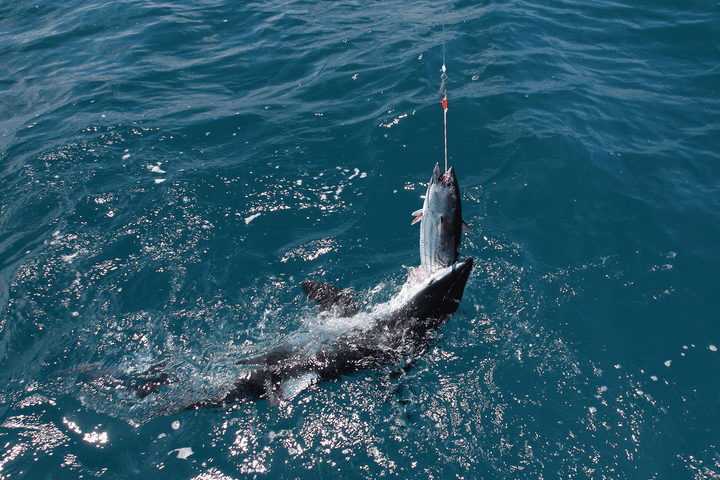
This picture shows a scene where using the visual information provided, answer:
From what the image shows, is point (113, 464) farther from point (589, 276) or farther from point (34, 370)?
point (589, 276)

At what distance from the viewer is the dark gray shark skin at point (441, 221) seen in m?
5.71

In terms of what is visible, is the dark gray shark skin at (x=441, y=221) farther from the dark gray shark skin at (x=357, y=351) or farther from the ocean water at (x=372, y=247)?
the ocean water at (x=372, y=247)

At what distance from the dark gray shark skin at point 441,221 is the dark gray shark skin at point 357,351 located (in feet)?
1.93

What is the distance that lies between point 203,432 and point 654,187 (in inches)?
423

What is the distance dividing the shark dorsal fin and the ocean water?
1.07ft

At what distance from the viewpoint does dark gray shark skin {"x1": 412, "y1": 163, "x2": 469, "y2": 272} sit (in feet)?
18.7

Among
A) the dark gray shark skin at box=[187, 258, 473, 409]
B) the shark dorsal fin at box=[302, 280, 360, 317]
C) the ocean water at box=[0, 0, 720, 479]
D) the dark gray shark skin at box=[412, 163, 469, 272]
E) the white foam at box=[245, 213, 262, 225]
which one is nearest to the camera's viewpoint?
the dark gray shark skin at box=[412, 163, 469, 272]

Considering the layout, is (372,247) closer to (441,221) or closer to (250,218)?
(250,218)

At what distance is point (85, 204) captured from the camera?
10141 mm

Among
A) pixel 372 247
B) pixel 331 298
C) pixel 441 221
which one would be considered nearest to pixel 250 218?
pixel 372 247

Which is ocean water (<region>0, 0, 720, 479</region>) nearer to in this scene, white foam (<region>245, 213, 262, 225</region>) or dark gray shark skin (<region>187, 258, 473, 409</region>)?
white foam (<region>245, 213, 262, 225</region>)

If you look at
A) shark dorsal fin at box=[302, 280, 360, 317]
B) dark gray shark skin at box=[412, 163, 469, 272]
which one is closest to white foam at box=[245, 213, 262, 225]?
shark dorsal fin at box=[302, 280, 360, 317]

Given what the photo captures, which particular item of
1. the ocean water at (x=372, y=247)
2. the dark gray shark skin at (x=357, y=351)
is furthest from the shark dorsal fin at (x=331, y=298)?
the dark gray shark skin at (x=357, y=351)

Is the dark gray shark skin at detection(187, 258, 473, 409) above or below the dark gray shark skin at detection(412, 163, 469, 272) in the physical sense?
below
